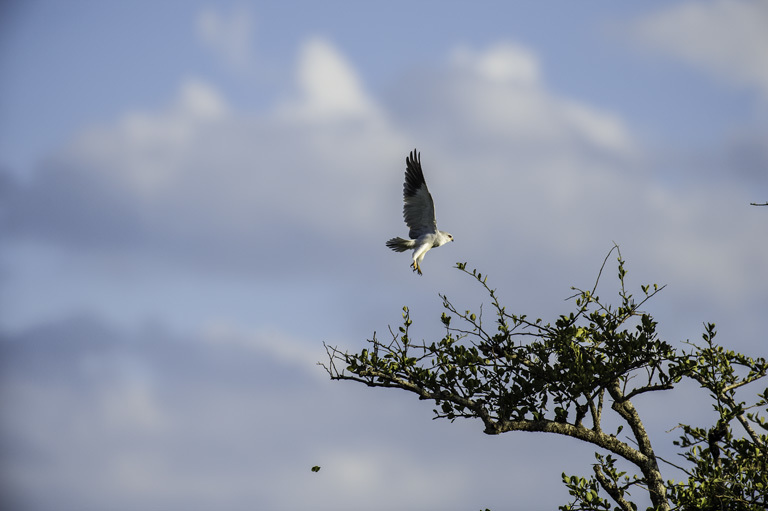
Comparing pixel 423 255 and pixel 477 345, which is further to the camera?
pixel 423 255

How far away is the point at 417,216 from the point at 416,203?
275 mm

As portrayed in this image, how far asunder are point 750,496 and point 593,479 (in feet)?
5.93

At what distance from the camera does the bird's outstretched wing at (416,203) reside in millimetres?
15812

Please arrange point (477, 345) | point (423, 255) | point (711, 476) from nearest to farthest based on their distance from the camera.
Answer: point (711, 476)
point (477, 345)
point (423, 255)

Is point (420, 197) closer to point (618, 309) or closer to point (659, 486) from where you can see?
point (618, 309)

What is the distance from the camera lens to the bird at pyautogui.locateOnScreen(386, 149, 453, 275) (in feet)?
51.9

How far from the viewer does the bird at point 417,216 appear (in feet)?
51.9

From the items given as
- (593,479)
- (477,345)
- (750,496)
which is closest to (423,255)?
(477,345)

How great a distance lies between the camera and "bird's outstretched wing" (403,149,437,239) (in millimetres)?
15812

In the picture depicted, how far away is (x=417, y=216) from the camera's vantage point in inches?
634

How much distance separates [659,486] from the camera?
10703 millimetres

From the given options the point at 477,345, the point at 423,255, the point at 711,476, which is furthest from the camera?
the point at 423,255

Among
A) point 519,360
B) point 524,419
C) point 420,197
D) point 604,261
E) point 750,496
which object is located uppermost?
point 420,197

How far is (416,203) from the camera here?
15961 millimetres
